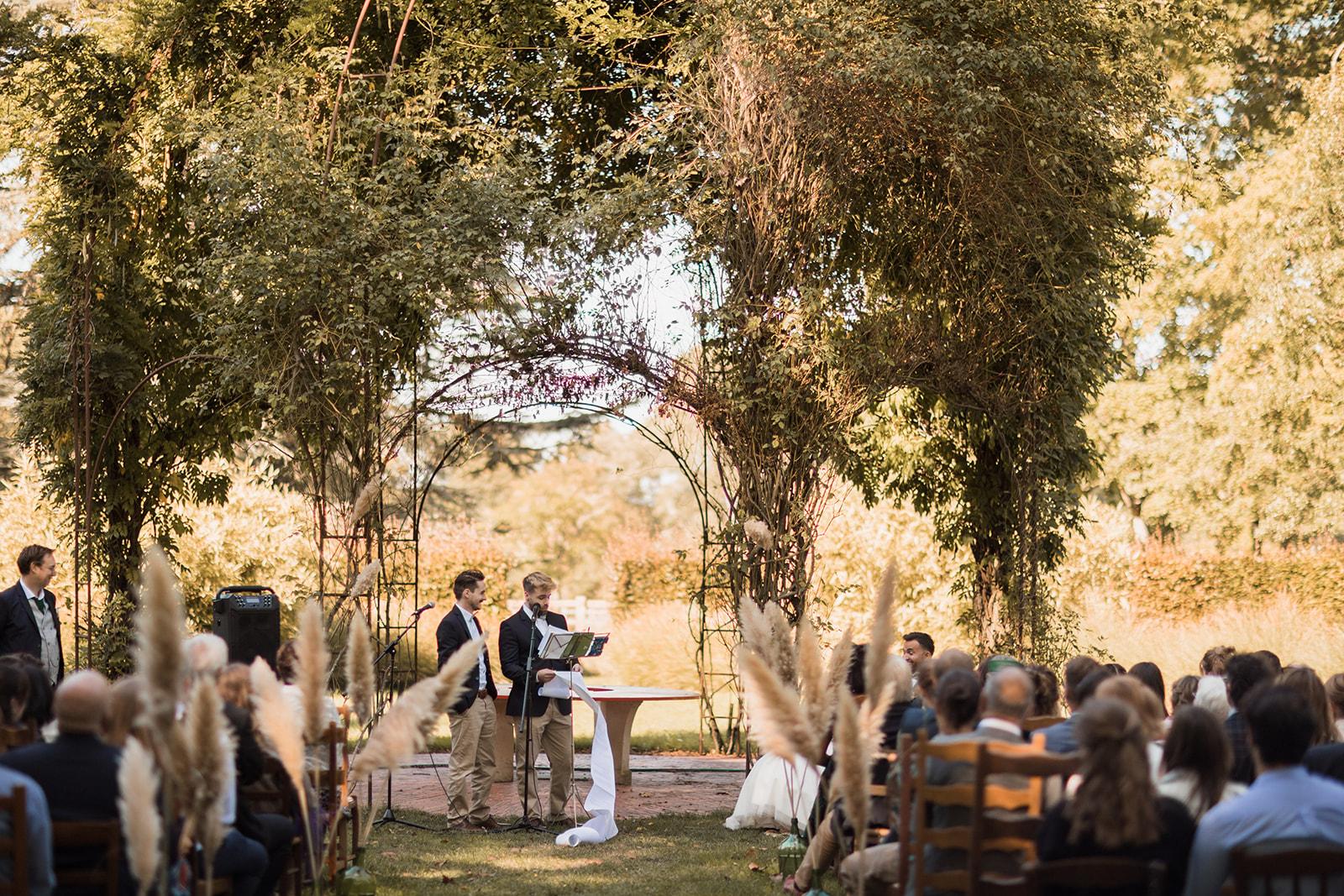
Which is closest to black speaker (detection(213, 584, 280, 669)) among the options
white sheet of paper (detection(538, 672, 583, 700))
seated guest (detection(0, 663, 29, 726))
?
white sheet of paper (detection(538, 672, 583, 700))

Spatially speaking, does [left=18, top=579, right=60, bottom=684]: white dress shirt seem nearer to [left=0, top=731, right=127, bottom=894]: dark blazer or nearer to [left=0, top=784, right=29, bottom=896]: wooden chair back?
[left=0, top=731, right=127, bottom=894]: dark blazer

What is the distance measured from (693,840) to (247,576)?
38.8 feet

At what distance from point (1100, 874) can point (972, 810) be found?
2.62 ft

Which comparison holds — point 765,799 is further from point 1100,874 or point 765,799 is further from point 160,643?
point 160,643

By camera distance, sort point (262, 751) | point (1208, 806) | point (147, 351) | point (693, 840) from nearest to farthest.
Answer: point (1208, 806), point (262, 751), point (693, 840), point (147, 351)

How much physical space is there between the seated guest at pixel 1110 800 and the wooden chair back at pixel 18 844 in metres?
3.00

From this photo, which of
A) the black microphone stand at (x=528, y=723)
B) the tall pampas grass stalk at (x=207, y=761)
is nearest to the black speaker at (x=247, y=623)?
the black microphone stand at (x=528, y=723)

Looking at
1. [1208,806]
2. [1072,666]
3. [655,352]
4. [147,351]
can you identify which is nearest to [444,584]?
[147,351]

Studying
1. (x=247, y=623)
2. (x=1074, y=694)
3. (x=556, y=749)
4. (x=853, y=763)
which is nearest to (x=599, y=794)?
(x=556, y=749)

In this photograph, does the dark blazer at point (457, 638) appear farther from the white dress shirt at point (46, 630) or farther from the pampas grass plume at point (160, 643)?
the pampas grass plume at point (160, 643)

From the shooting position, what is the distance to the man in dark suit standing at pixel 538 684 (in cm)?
973

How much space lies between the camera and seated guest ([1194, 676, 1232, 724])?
710cm

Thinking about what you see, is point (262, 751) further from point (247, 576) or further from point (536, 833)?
point (247, 576)

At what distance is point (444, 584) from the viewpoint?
2327 centimetres
